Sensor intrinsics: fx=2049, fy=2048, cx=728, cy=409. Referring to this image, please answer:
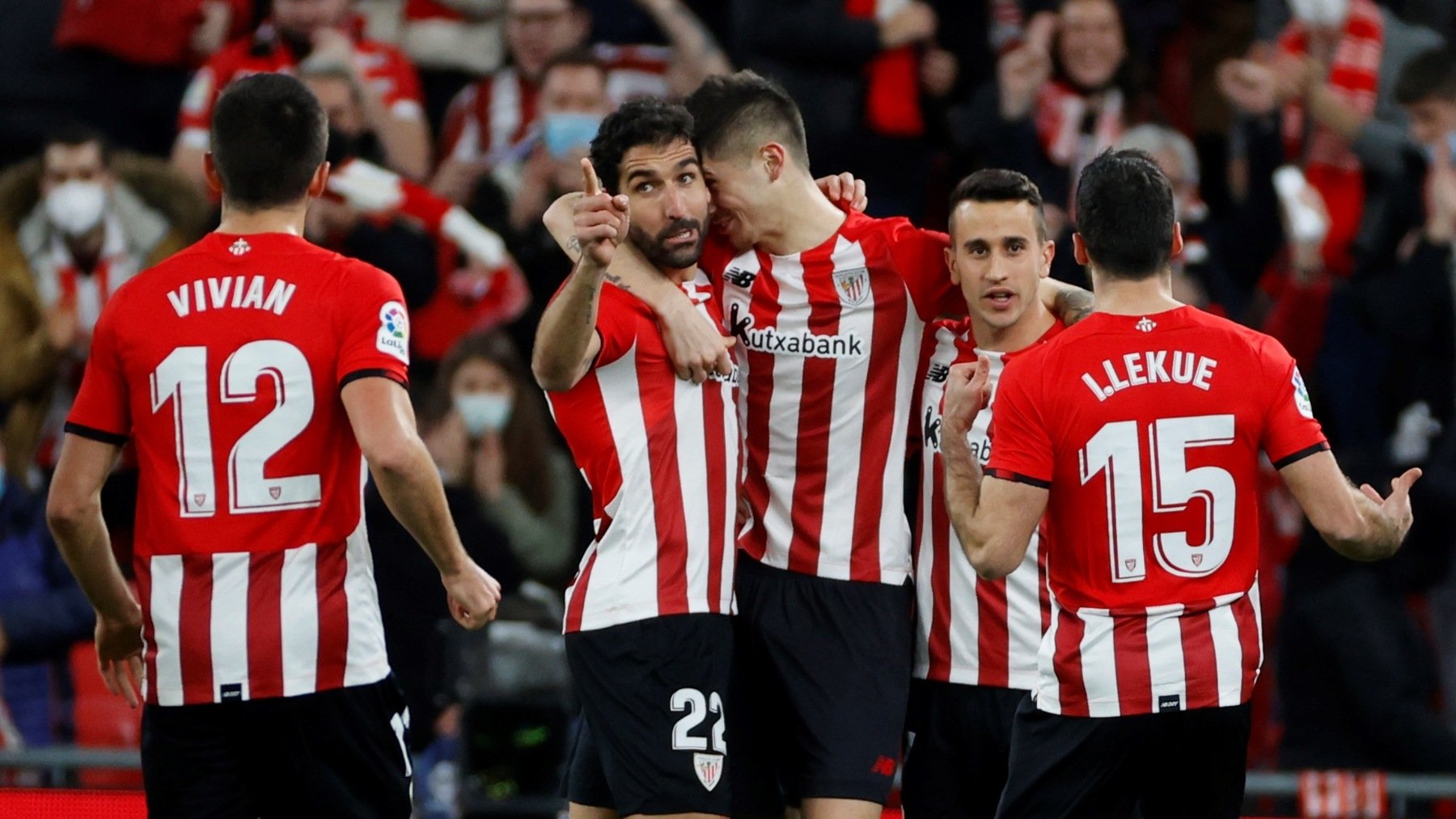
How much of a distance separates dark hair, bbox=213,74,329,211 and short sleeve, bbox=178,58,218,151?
409 cm

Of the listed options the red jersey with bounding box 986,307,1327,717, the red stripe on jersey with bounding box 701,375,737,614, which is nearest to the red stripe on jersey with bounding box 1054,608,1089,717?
the red jersey with bounding box 986,307,1327,717

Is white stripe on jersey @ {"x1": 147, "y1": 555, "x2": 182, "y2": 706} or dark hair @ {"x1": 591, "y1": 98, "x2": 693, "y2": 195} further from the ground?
dark hair @ {"x1": 591, "y1": 98, "x2": 693, "y2": 195}

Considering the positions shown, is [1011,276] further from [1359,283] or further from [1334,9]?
[1334,9]

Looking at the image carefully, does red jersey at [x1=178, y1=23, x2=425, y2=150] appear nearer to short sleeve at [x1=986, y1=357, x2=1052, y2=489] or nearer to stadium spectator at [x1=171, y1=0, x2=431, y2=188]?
stadium spectator at [x1=171, y1=0, x2=431, y2=188]

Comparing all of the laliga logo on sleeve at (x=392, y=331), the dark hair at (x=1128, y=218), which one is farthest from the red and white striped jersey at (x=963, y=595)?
the laliga logo on sleeve at (x=392, y=331)

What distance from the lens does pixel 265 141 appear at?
4809 millimetres

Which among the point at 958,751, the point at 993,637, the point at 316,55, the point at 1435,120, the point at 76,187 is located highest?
the point at 316,55

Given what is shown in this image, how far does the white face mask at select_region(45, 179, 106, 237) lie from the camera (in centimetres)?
838

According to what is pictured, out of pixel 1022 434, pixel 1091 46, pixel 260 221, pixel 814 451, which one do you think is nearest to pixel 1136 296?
pixel 1022 434

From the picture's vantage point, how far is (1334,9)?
348 inches

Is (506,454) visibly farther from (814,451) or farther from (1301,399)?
(1301,399)

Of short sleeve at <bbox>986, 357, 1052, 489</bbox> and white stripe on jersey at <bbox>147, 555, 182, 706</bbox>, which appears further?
white stripe on jersey at <bbox>147, 555, 182, 706</bbox>

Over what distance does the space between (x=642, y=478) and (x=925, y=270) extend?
965 mm

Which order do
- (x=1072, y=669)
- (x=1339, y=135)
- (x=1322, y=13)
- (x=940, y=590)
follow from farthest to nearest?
(x=1322, y=13) → (x=1339, y=135) → (x=940, y=590) → (x=1072, y=669)
